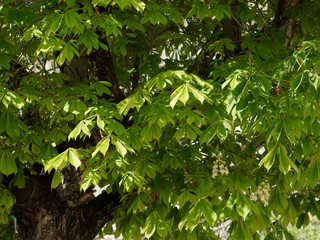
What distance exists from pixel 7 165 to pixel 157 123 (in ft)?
3.95

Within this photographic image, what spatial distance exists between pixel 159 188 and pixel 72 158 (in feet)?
2.78

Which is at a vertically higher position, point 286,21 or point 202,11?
point 202,11

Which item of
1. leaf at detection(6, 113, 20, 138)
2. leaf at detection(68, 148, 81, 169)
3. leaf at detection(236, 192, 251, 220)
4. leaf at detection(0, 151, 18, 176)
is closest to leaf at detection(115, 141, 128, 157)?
leaf at detection(68, 148, 81, 169)

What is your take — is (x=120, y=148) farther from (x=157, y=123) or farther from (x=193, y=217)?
(x=193, y=217)

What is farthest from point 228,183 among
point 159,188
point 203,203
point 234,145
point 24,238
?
point 24,238

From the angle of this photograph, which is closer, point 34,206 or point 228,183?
point 228,183

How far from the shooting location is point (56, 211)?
4.38 m

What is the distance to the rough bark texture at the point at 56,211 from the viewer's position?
14.1ft

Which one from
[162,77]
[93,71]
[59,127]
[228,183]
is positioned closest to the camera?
[162,77]

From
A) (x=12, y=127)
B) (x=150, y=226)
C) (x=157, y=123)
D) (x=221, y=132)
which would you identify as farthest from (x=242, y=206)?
(x=12, y=127)

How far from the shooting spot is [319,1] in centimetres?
384

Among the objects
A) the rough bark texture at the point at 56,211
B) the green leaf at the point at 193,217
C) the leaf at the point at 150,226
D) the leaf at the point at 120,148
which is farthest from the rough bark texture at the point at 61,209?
the green leaf at the point at 193,217

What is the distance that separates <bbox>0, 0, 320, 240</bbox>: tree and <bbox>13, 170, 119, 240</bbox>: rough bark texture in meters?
0.01

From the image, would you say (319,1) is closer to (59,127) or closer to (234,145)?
(234,145)
